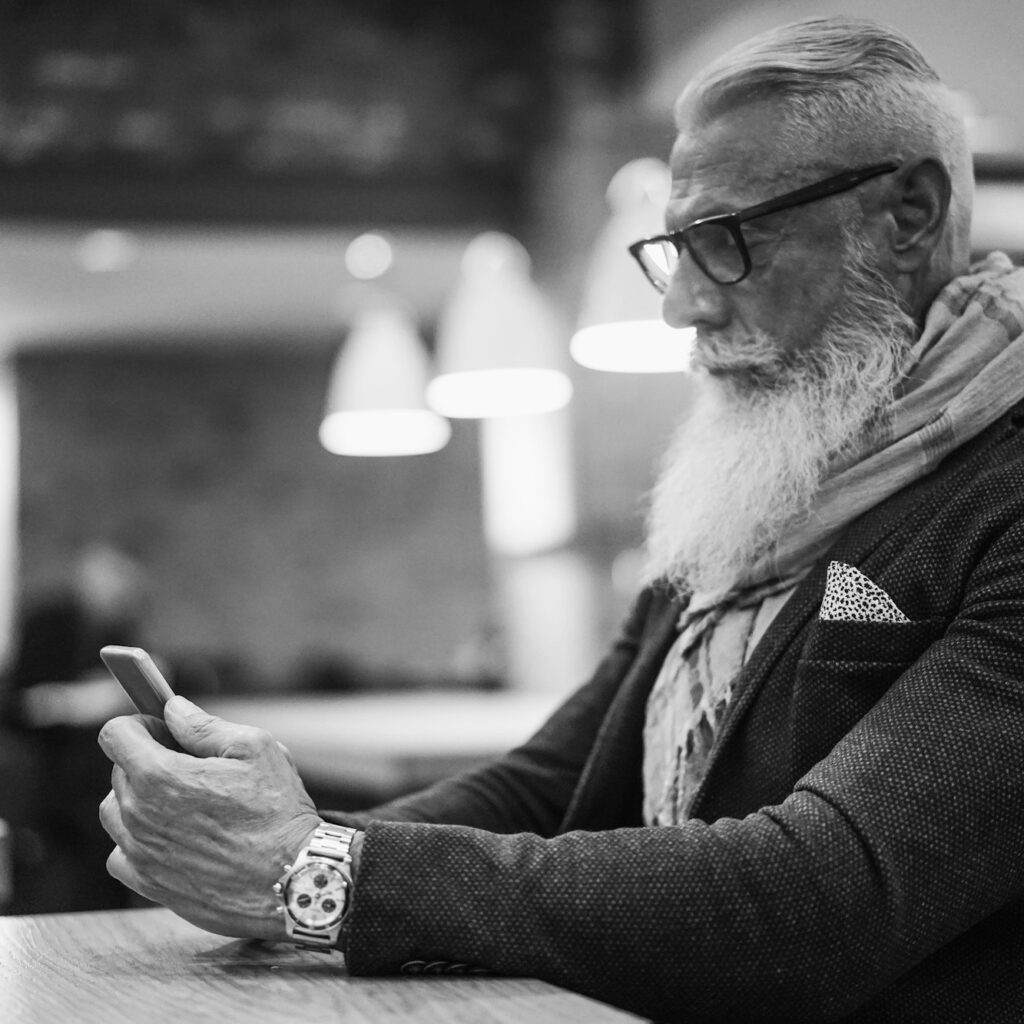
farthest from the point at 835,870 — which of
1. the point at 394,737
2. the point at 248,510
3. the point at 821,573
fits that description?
the point at 248,510

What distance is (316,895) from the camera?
1.01 m

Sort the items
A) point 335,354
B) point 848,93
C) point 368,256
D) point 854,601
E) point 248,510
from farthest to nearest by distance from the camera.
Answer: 1. point 335,354
2. point 248,510
3. point 368,256
4. point 848,93
5. point 854,601

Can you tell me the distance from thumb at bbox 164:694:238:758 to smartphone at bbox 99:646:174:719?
0.02 metres

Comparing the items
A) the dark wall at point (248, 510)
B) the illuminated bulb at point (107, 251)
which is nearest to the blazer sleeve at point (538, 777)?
the illuminated bulb at point (107, 251)

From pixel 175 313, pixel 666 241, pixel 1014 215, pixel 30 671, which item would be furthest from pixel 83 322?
pixel 666 241

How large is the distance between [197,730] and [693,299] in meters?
0.67

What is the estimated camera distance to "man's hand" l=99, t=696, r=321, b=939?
103cm

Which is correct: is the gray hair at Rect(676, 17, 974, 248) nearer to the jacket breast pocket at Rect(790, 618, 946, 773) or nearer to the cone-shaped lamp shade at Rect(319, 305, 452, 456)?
the jacket breast pocket at Rect(790, 618, 946, 773)

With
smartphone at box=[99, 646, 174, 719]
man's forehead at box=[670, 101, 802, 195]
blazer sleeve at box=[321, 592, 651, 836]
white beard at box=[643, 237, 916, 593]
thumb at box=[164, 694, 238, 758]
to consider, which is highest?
man's forehead at box=[670, 101, 802, 195]

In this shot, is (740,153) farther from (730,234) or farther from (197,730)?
(197,730)

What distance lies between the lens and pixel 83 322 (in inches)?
403

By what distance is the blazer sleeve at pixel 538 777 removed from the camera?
1506mm

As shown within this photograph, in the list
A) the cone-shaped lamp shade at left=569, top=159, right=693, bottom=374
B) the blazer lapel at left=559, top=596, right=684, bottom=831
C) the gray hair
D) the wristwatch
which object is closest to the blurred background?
the cone-shaped lamp shade at left=569, top=159, right=693, bottom=374

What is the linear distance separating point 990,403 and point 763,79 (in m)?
0.40
